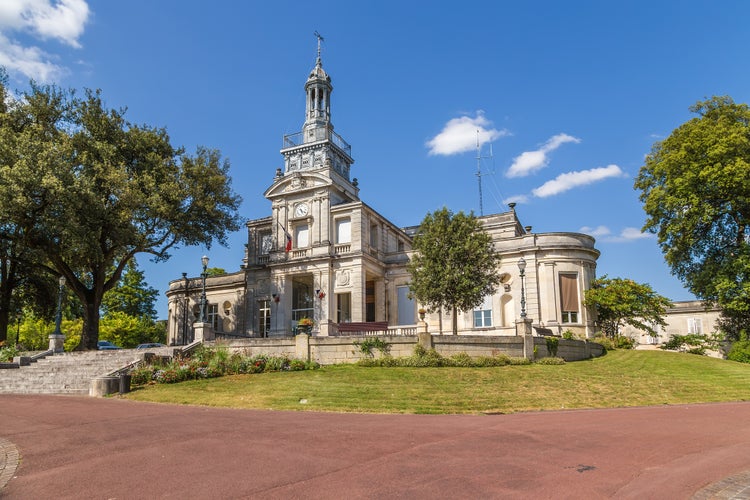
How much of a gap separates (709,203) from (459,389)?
22.1 meters

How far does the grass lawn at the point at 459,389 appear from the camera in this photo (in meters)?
15.6

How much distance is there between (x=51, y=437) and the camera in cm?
1046

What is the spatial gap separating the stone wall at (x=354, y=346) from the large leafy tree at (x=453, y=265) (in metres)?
3.41

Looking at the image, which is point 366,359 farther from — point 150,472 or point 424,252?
point 150,472

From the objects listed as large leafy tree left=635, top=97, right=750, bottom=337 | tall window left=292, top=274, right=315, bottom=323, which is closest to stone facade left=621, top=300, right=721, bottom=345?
large leafy tree left=635, top=97, right=750, bottom=337

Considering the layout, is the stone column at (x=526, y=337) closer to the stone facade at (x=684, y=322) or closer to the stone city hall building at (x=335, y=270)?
the stone city hall building at (x=335, y=270)

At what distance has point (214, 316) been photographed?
42.2 meters

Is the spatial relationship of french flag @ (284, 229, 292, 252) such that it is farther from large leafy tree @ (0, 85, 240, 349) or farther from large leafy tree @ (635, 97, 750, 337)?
large leafy tree @ (635, 97, 750, 337)

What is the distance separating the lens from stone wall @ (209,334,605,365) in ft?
74.7

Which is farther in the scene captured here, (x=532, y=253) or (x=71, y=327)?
(x=71, y=327)

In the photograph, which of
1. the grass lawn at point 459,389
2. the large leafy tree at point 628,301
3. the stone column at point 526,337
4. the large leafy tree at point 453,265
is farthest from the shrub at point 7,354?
the large leafy tree at point 628,301

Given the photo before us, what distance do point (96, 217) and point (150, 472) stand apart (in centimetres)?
2425

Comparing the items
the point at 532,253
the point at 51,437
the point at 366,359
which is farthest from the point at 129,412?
the point at 532,253

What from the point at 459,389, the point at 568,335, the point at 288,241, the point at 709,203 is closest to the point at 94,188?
the point at 288,241
